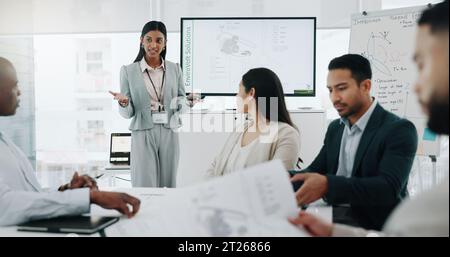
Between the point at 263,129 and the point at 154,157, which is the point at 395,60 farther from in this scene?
the point at 154,157

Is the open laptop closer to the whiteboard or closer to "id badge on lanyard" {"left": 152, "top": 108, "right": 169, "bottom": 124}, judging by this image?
"id badge on lanyard" {"left": 152, "top": 108, "right": 169, "bottom": 124}

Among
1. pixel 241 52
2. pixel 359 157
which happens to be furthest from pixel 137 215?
pixel 241 52

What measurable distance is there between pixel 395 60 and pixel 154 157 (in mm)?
1654

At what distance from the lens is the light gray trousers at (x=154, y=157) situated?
8.96ft

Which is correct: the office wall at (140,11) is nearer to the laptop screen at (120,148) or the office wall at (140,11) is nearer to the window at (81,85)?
the window at (81,85)

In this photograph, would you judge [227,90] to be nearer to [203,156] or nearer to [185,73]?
[185,73]

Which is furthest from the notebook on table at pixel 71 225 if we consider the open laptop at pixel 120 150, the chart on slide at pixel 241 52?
the chart on slide at pixel 241 52

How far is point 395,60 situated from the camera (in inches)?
104

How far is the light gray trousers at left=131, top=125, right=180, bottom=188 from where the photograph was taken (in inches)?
107

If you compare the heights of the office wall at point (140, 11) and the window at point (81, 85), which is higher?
the office wall at point (140, 11)

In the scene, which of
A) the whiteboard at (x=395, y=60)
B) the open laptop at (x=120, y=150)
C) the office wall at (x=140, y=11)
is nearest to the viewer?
the whiteboard at (x=395, y=60)

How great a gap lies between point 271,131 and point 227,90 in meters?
2.02

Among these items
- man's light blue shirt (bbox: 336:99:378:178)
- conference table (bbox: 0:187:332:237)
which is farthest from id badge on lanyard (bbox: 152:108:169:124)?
man's light blue shirt (bbox: 336:99:378:178)

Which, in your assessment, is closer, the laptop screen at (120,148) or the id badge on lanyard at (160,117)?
the id badge on lanyard at (160,117)
